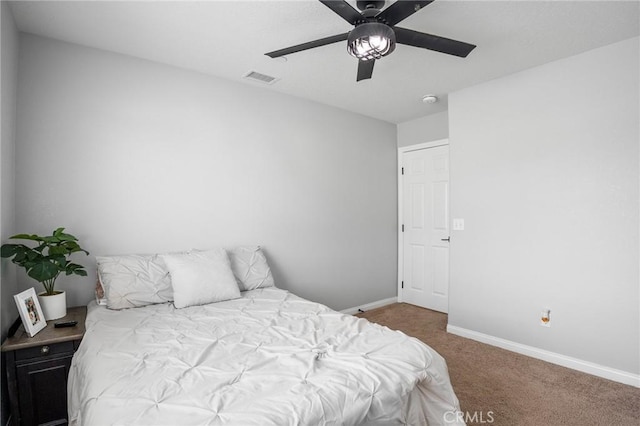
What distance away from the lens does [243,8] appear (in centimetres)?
205

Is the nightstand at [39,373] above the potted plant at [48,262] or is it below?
below

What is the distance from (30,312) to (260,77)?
8.11 ft

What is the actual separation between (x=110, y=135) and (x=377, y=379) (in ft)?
8.42

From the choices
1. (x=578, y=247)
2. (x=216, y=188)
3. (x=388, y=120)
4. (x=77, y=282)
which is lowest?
(x=77, y=282)

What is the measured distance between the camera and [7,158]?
6.64ft

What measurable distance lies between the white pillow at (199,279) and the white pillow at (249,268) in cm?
23

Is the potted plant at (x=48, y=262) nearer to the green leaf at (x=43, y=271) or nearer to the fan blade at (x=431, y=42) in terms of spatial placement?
the green leaf at (x=43, y=271)

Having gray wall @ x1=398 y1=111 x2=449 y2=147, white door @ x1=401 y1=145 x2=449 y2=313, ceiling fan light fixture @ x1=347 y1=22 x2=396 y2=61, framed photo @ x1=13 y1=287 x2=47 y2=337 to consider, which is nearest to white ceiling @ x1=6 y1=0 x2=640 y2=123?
ceiling fan light fixture @ x1=347 y1=22 x2=396 y2=61

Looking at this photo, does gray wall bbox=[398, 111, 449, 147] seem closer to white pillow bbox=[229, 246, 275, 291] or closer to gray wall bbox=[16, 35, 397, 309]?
gray wall bbox=[16, 35, 397, 309]

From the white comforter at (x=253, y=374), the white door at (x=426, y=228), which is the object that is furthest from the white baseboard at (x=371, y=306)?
the white comforter at (x=253, y=374)

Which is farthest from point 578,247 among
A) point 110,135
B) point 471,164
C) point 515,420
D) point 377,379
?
point 110,135

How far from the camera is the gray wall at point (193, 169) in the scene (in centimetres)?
238

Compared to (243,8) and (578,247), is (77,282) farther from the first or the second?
(578,247)

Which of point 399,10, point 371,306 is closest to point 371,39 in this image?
point 399,10
